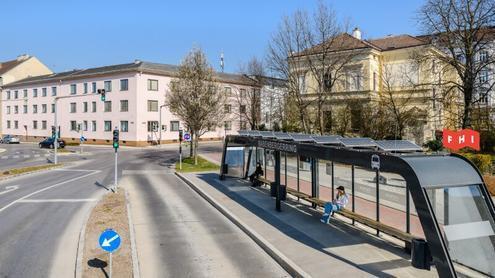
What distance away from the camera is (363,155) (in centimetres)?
1160

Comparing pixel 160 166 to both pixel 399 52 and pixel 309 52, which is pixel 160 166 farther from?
pixel 399 52

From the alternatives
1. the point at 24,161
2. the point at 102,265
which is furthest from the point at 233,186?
the point at 24,161

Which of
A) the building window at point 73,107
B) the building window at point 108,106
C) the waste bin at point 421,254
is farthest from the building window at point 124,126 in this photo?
the waste bin at point 421,254

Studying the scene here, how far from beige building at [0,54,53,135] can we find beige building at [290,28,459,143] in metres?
67.1

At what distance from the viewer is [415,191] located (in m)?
9.12

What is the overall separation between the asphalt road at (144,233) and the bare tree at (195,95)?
1001cm

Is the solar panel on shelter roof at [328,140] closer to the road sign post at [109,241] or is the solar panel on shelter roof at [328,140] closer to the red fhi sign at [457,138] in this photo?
the road sign post at [109,241]

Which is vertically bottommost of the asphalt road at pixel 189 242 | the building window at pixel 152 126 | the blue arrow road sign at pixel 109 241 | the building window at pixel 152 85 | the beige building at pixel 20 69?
the asphalt road at pixel 189 242

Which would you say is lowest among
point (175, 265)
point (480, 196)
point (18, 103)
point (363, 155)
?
point (175, 265)

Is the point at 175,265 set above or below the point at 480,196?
below

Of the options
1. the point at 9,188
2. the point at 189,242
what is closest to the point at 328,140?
the point at 189,242

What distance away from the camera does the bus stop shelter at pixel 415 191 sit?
357 inches

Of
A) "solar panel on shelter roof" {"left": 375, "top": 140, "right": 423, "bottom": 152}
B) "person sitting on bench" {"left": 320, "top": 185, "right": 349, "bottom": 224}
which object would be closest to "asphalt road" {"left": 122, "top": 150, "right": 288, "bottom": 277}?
"person sitting on bench" {"left": 320, "top": 185, "right": 349, "bottom": 224}

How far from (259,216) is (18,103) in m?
81.2
